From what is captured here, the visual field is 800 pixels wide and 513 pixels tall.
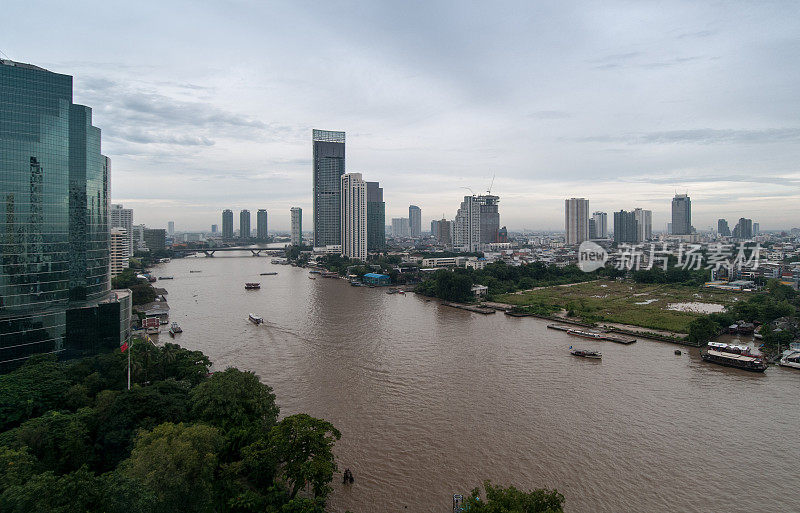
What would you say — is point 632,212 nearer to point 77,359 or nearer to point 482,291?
point 482,291

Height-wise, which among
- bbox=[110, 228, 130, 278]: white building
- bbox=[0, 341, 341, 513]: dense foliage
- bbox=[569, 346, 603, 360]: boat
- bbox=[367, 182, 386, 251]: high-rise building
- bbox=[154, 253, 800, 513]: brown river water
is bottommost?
bbox=[154, 253, 800, 513]: brown river water

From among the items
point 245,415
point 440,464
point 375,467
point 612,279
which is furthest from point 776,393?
point 612,279

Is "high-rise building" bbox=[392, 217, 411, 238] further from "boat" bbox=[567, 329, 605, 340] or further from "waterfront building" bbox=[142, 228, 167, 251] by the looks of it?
"boat" bbox=[567, 329, 605, 340]

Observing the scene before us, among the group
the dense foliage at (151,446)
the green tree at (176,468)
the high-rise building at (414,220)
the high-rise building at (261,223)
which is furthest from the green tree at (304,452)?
the high-rise building at (414,220)

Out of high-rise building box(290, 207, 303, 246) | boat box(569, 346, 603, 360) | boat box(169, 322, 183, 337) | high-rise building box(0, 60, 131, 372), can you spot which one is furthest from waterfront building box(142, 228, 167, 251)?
boat box(569, 346, 603, 360)

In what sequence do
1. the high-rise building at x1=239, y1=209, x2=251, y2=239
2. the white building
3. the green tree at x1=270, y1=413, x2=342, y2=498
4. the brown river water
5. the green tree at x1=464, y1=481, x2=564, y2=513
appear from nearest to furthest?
the green tree at x1=464, y1=481, x2=564, y2=513 < the green tree at x1=270, y1=413, x2=342, y2=498 < the brown river water < the white building < the high-rise building at x1=239, y1=209, x2=251, y2=239

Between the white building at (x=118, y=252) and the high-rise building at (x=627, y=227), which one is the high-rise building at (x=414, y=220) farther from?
the white building at (x=118, y=252)

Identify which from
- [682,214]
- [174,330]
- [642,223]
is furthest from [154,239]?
[682,214]
